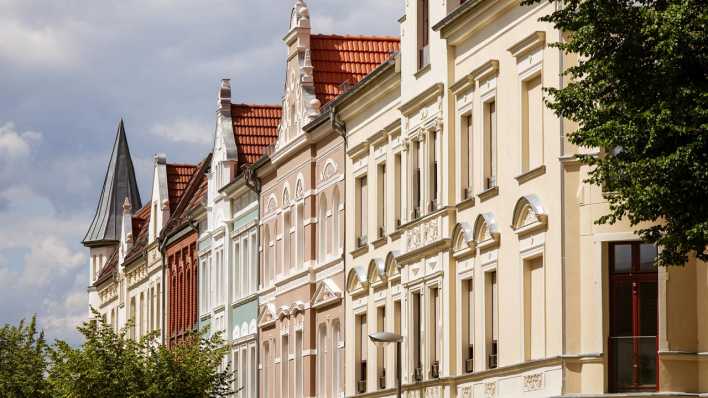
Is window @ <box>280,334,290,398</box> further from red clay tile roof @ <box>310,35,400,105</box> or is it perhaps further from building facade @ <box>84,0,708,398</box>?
red clay tile roof @ <box>310,35,400,105</box>

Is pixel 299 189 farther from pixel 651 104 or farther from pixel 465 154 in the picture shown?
pixel 651 104

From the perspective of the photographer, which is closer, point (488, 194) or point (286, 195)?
point (488, 194)

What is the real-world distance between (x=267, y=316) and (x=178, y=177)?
24.5m

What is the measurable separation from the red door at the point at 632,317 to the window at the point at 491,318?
493 centimetres

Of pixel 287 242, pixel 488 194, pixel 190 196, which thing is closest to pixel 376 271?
pixel 488 194

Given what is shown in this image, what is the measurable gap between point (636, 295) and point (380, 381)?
585 inches

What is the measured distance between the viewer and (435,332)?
4059 centimetres

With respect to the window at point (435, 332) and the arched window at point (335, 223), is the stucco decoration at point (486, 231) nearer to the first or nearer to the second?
the window at point (435, 332)

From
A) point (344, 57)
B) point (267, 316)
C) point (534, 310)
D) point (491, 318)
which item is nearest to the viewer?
point (534, 310)

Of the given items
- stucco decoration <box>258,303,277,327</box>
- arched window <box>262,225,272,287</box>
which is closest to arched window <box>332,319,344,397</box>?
stucco decoration <box>258,303,277,327</box>

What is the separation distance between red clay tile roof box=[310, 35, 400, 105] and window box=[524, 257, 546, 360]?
20.4m

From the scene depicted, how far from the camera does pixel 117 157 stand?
116 m

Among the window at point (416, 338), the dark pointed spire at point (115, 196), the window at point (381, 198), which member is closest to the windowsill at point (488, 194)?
the window at point (416, 338)

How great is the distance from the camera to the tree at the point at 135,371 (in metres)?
54.6
